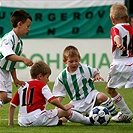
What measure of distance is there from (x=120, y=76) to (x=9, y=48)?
66.4 inches

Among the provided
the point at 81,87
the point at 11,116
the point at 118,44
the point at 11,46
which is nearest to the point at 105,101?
the point at 81,87

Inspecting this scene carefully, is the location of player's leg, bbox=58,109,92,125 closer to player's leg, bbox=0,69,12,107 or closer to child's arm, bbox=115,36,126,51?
player's leg, bbox=0,69,12,107

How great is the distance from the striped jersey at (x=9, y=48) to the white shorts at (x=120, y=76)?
134 cm

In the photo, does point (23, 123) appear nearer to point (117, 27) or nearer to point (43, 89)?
point (43, 89)

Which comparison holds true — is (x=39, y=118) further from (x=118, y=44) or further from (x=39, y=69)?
(x=118, y=44)

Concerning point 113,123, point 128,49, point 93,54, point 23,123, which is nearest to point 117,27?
point 128,49

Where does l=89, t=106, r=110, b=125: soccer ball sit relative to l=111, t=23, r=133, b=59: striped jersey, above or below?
below

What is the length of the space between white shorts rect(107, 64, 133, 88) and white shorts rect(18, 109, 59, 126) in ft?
4.03

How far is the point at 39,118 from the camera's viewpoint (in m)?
8.16

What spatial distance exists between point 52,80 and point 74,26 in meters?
1.60

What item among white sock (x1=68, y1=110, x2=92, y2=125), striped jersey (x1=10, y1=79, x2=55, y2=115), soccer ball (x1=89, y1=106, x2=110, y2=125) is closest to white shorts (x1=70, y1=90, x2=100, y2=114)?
soccer ball (x1=89, y1=106, x2=110, y2=125)

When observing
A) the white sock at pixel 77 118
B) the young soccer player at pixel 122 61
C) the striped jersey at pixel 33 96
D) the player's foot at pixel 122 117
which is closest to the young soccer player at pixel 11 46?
the striped jersey at pixel 33 96

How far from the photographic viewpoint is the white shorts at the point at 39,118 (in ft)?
26.8

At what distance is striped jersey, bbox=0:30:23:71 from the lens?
8336mm
